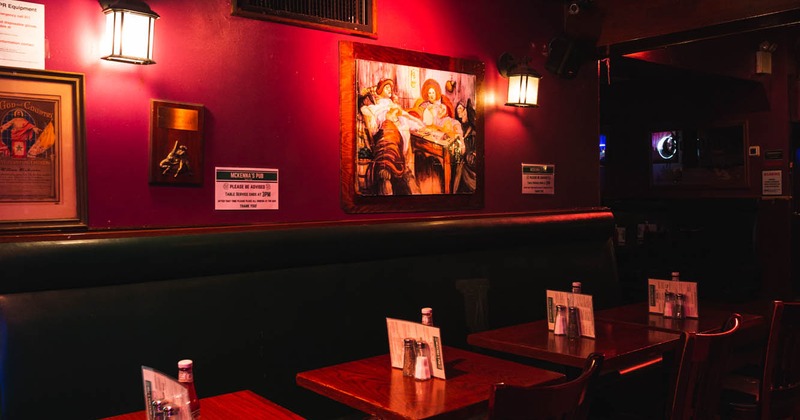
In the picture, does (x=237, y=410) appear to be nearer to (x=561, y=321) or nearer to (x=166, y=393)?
(x=166, y=393)

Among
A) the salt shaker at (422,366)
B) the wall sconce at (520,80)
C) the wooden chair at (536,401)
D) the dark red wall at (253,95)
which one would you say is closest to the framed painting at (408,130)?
the dark red wall at (253,95)

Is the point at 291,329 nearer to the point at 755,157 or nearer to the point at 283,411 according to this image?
the point at 283,411

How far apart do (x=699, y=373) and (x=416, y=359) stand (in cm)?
109

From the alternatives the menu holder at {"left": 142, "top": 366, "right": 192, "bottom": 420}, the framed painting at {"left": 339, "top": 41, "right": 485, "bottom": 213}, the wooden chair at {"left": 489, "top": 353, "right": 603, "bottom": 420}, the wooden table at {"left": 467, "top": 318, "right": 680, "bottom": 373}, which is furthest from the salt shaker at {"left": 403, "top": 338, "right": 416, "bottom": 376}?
the framed painting at {"left": 339, "top": 41, "right": 485, "bottom": 213}

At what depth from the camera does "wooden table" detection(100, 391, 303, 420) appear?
229 cm

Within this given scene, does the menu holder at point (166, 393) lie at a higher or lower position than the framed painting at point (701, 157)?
lower

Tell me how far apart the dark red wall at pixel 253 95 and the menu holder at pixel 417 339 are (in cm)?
104

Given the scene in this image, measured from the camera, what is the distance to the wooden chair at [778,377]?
324 centimetres

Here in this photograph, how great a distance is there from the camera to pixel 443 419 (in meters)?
2.28

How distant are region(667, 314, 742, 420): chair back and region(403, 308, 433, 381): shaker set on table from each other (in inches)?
36.7

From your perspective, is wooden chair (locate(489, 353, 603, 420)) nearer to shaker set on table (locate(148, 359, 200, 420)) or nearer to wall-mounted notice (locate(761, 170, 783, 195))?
shaker set on table (locate(148, 359, 200, 420))

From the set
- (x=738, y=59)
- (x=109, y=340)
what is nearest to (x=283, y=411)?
(x=109, y=340)

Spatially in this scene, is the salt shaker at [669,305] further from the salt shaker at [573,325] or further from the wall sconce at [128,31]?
the wall sconce at [128,31]

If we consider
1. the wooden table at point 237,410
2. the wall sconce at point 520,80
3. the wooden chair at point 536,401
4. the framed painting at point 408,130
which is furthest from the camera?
the wall sconce at point 520,80
